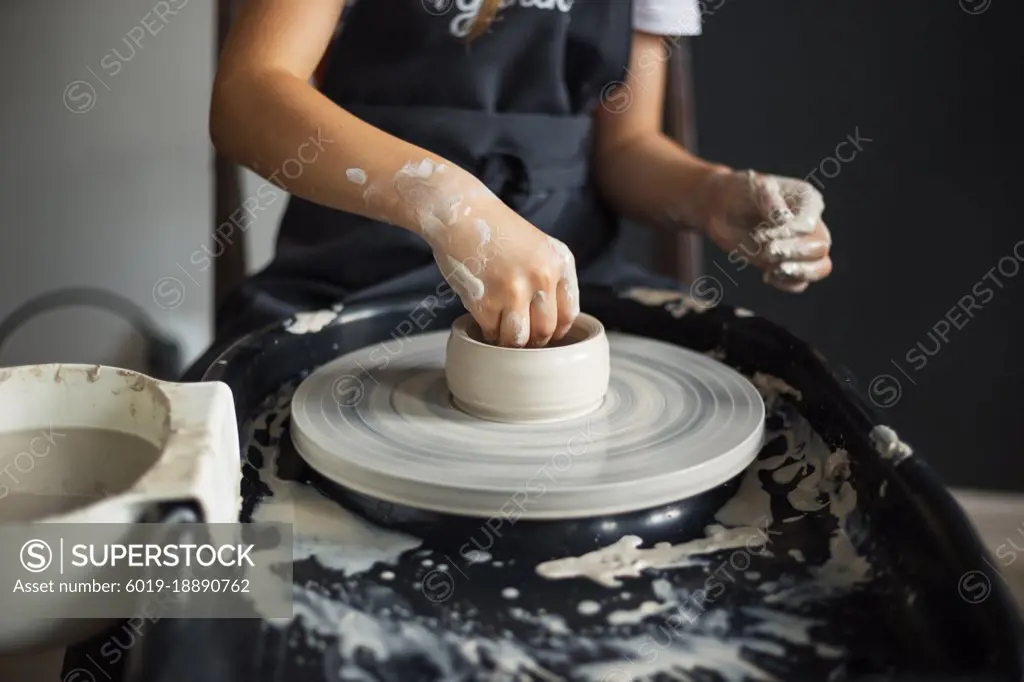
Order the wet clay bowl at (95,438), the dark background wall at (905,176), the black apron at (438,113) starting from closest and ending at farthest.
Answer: the wet clay bowl at (95,438), the black apron at (438,113), the dark background wall at (905,176)

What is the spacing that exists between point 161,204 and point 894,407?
1.43 m

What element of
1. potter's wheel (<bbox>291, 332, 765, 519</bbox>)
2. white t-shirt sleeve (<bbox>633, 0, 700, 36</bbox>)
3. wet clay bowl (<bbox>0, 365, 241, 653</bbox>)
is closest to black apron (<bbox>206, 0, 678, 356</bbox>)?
white t-shirt sleeve (<bbox>633, 0, 700, 36</bbox>)

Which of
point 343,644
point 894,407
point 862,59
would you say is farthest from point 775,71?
point 343,644

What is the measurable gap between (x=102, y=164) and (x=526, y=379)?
3.85 ft

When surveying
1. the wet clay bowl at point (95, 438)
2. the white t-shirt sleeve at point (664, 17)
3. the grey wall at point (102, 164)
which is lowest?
the grey wall at point (102, 164)

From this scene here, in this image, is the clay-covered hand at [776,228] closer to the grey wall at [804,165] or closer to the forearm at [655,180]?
the forearm at [655,180]

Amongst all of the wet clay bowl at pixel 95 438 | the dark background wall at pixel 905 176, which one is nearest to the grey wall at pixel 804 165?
the dark background wall at pixel 905 176

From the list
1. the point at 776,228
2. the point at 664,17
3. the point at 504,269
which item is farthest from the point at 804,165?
the point at 504,269

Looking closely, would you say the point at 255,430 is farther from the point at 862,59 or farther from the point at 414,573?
A: the point at 862,59

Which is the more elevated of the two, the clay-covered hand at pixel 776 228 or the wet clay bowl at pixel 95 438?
the clay-covered hand at pixel 776 228

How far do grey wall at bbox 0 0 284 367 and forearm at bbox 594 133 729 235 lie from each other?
79 cm

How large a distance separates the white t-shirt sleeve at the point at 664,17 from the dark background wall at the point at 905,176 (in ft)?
0.83

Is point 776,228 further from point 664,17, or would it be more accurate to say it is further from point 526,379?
point 664,17

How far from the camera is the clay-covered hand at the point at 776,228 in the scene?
90 cm
